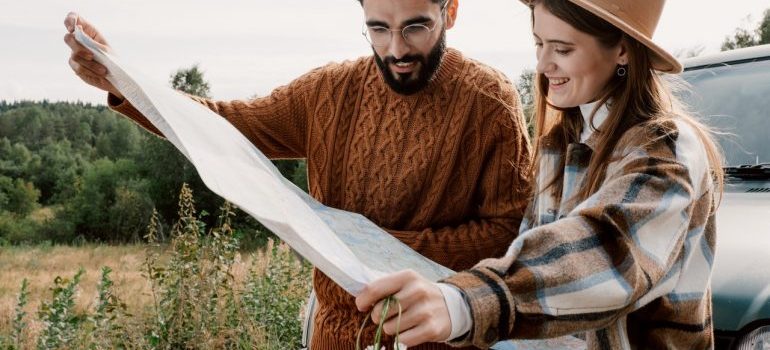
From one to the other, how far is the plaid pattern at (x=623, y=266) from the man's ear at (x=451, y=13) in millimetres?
952

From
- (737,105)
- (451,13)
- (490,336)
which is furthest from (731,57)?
(490,336)

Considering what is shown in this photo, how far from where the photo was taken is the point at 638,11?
156 centimetres

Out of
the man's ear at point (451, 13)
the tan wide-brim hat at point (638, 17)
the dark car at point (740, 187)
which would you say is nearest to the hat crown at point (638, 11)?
the tan wide-brim hat at point (638, 17)

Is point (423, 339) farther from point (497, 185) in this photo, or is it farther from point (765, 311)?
point (765, 311)

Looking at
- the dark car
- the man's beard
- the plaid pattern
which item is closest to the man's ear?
the man's beard

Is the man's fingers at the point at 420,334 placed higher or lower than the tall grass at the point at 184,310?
higher

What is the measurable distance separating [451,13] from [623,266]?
1233 mm

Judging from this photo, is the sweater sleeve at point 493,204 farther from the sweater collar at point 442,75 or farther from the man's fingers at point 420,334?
the man's fingers at point 420,334

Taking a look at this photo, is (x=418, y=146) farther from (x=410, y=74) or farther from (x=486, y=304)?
(x=486, y=304)

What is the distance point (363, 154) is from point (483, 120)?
1.10 ft

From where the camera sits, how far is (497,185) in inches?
86.0

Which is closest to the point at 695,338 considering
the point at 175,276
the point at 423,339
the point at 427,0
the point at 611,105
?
the point at 611,105

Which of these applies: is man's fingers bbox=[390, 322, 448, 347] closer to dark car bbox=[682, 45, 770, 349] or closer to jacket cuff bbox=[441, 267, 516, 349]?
jacket cuff bbox=[441, 267, 516, 349]

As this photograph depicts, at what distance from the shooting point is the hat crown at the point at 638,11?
1.52m
